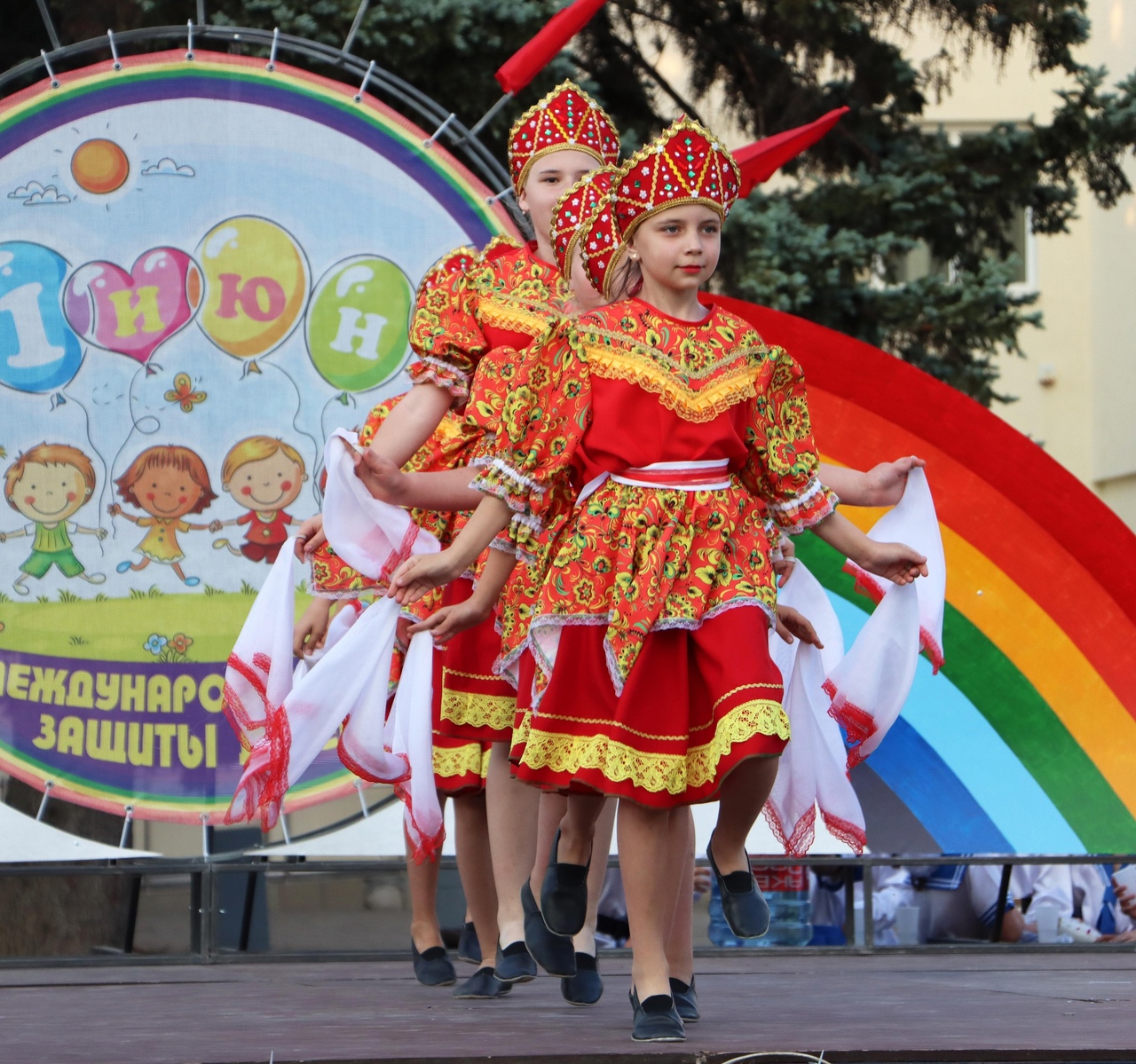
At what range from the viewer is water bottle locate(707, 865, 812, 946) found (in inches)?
220

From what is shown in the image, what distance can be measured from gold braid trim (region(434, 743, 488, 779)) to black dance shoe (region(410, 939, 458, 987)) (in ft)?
1.44

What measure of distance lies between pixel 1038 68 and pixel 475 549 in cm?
494

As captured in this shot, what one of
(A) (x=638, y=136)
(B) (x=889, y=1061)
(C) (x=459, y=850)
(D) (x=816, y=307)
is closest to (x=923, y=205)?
(D) (x=816, y=307)

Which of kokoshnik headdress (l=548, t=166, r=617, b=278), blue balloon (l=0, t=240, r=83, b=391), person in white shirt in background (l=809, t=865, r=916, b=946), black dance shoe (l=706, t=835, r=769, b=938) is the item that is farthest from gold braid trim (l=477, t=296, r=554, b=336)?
person in white shirt in background (l=809, t=865, r=916, b=946)

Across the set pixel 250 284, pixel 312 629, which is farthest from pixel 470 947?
pixel 250 284

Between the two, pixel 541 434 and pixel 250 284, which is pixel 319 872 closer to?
pixel 250 284

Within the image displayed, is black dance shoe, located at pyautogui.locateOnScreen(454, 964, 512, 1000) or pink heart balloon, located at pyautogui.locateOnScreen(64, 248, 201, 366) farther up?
pink heart balloon, located at pyautogui.locateOnScreen(64, 248, 201, 366)

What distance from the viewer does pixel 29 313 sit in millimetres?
4902

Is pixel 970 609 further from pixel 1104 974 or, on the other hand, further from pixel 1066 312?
pixel 1066 312

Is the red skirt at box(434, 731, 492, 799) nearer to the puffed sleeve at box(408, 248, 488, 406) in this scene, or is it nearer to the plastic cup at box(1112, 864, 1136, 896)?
the puffed sleeve at box(408, 248, 488, 406)

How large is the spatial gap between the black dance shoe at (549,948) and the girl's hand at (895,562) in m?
0.89

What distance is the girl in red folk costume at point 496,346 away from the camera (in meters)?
3.68

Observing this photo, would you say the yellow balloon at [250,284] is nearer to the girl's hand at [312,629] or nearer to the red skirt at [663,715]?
the girl's hand at [312,629]

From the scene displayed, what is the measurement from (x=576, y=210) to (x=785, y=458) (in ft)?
2.43
